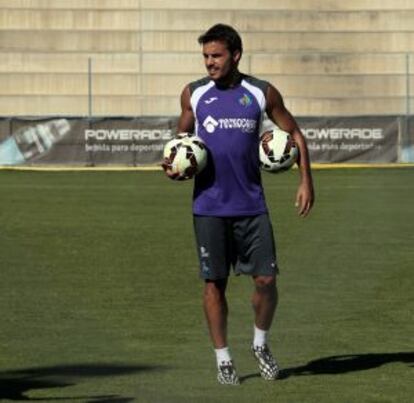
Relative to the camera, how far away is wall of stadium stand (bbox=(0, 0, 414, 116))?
45406 millimetres

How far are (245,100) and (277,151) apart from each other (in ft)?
1.24

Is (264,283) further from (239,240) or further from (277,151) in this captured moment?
(277,151)

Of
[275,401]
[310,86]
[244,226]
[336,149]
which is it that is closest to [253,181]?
[244,226]

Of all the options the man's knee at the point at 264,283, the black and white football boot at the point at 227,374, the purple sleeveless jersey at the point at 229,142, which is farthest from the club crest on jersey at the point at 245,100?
the black and white football boot at the point at 227,374

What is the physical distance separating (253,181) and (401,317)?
3.23 meters

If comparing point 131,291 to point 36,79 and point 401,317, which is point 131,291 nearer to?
point 401,317

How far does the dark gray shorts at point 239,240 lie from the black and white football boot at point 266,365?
0.46 meters

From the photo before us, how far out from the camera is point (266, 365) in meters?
8.66

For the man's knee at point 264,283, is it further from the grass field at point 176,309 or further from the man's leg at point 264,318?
the grass field at point 176,309

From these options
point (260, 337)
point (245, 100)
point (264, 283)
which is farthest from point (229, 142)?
point (260, 337)

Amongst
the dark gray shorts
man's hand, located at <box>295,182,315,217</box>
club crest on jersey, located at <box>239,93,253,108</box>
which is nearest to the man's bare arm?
man's hand, located at <box>295,182,315,217</box>

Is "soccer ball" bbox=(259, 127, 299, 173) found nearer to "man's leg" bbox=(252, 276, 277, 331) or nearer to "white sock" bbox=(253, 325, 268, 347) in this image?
"man's leg" bbox=(252, 276, 277, 331)

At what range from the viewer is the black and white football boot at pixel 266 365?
864 centimetres

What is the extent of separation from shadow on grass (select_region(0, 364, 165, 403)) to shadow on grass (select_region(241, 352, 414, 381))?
0.78 metres
